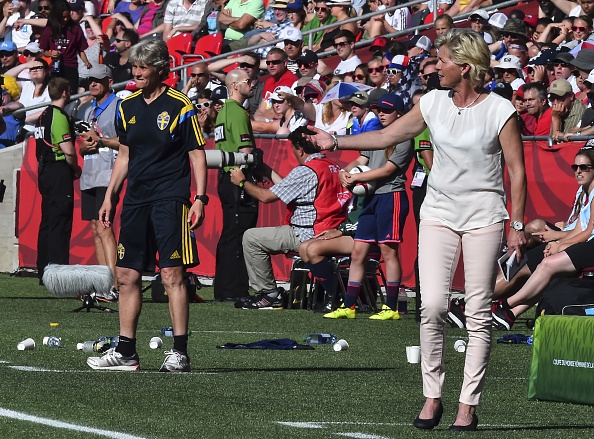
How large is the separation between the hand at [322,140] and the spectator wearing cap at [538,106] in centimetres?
890

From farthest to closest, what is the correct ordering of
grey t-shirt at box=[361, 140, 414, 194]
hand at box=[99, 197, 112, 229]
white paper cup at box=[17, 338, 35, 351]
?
grey t-shirt at box=[361, 140, 414, 194], white paper cup at box=[17, 338, 35, 351], hand at box=[99, 197, 112, 229]

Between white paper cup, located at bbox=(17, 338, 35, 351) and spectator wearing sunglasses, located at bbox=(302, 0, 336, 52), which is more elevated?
spectator wearing sunglasses, located at bbox=(302, 0, 336, 52)

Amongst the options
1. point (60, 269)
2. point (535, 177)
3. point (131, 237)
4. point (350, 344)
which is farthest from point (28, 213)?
point (131, 237)

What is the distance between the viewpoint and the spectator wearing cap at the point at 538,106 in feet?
53.4

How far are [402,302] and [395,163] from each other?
157cm

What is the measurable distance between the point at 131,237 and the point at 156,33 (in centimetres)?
1717

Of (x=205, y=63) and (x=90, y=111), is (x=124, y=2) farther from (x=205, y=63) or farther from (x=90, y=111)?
(x=90, y=111)

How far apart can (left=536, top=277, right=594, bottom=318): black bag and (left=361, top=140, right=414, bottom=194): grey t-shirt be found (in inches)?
116

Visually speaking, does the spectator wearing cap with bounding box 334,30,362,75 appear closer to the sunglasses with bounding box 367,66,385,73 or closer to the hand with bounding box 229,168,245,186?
the sunglasses with bounding box 367,66,385,73

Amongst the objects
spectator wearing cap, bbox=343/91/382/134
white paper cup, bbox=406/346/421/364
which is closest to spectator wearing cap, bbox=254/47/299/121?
spectator wearing cap, bbox=343/91/382/134

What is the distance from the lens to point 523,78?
18.2 meters

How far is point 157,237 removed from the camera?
9422 mm

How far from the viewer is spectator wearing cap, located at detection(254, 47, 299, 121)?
1991cm

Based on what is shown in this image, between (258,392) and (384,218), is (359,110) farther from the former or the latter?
(258,392)
